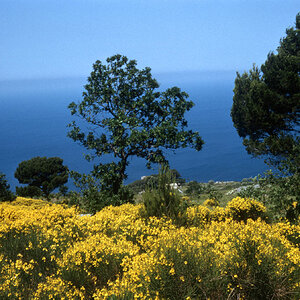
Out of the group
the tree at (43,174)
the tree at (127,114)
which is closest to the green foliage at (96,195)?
the tree at (127,114)

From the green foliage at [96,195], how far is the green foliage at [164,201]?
20.3 feet

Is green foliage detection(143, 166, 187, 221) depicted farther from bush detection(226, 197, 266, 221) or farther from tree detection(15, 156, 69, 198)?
tree detection(15, 156, 69, 198)

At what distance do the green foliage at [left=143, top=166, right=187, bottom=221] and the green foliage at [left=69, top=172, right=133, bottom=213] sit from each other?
6.18m

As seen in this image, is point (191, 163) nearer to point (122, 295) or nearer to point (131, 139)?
point (131, 139)

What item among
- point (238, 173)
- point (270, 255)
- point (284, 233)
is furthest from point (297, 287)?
point (238, 173)

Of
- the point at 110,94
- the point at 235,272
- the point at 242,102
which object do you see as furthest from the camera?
the point at 242,102

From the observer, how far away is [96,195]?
15102 mm

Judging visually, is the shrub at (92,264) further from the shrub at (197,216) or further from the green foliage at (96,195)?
the green foliage at (96,195)

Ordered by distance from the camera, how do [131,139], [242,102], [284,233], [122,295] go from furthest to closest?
[242,102] < [131,139] < [284,233] < [122,295]

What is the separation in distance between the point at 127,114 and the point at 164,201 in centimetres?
1118

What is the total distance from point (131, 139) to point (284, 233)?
35.2ft

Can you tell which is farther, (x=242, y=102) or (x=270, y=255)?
(x=242, y=102)

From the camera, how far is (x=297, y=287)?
185 inches

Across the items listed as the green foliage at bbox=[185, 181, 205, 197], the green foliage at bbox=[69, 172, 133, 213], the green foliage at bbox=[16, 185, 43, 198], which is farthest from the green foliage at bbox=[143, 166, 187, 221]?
the green foliage at bbox=[16, 185, 43, 198]
